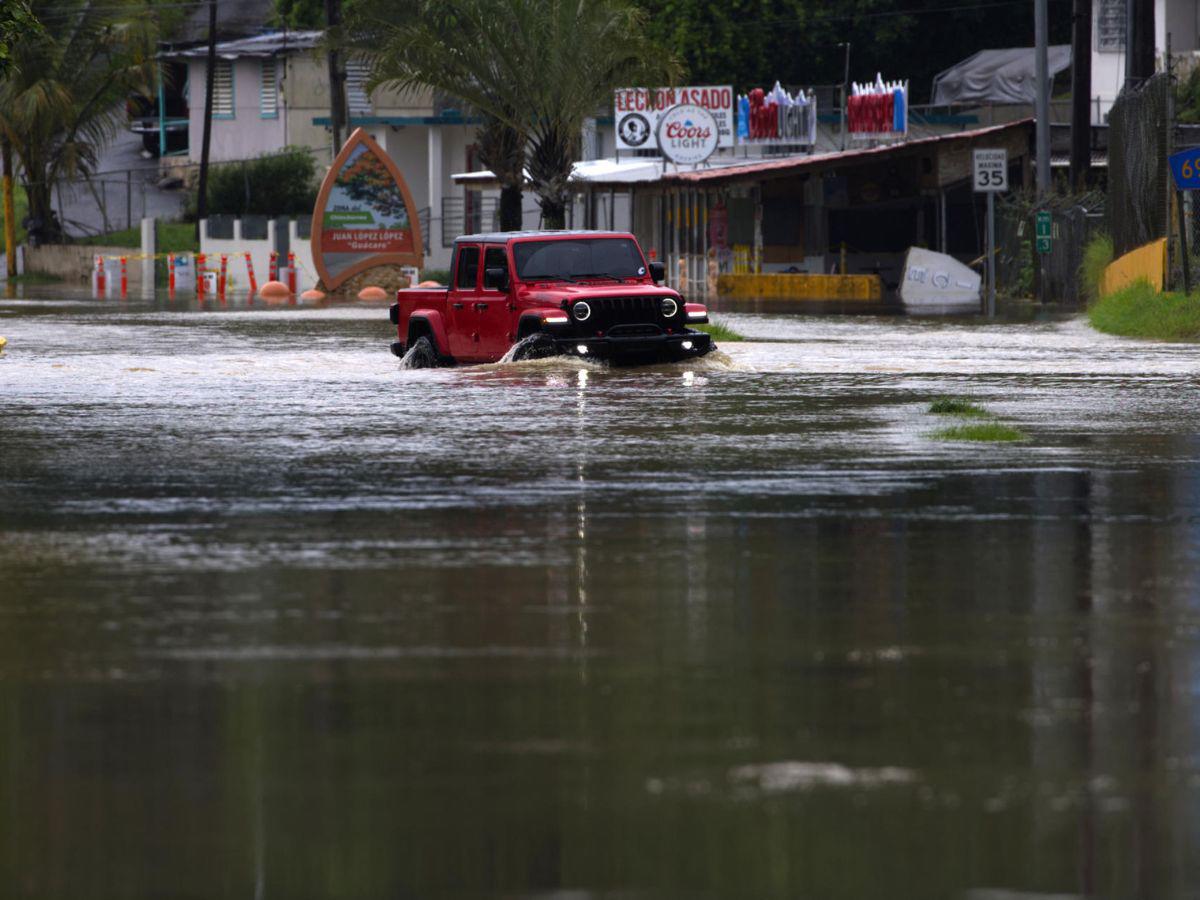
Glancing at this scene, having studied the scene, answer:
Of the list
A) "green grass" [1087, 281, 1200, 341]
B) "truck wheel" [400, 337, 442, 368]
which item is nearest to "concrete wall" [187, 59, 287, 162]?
"green grass" [1087, 281, 1200, 341]

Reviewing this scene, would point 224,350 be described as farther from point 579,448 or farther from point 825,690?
point 825,690

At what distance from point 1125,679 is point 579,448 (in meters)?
8.70

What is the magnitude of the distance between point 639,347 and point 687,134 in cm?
3315

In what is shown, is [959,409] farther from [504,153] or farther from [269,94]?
[269,94]

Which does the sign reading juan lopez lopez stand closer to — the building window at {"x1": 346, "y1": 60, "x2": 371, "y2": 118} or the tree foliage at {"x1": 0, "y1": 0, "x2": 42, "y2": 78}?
the building window at {"x1": 346, "y1": 60, "x2": 371, "y2": 118}

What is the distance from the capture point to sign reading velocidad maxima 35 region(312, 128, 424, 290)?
53.9 m

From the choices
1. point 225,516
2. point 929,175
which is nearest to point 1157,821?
point 225,516

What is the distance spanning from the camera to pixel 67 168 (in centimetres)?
6738

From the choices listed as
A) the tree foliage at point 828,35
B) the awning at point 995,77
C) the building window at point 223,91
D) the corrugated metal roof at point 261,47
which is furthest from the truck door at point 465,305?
the building window at point 223,91

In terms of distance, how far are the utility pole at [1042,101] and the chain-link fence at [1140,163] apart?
6.65 metres

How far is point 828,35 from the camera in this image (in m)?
75.8

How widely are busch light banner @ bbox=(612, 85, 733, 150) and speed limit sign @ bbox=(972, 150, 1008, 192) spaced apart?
17.8 m

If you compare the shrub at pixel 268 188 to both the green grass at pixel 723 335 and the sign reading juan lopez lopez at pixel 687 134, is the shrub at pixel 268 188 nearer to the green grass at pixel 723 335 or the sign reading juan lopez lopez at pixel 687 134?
the sign reading juan lopez lopez at pixel 687 134

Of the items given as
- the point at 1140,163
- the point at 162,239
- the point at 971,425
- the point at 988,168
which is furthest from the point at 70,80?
the point at 971,425
